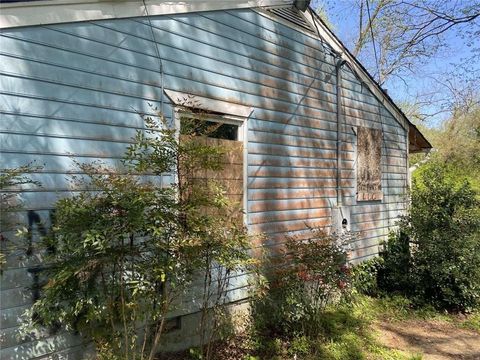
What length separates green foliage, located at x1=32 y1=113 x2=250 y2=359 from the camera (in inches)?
125

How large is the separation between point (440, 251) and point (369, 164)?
2217mm

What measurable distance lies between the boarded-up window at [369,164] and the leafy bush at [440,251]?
82 centimetres

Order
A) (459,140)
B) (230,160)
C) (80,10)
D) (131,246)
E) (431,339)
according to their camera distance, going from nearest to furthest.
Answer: (131,246)
(80,10)
(230,160)
(431,339)
(459,140)

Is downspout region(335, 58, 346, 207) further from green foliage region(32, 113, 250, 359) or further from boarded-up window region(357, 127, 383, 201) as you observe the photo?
green foliage region(32, 113, 250, 359)

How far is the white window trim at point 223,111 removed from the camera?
4.82 meters

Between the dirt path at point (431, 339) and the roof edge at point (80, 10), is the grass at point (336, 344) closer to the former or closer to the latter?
the dirt path at point (431, 339)

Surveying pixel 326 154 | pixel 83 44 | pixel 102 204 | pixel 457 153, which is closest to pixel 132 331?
pixel 102 204

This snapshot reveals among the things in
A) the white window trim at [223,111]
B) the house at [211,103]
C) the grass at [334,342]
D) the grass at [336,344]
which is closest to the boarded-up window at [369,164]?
the house at [211,103]

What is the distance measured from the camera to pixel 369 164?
Result: 8.69 m

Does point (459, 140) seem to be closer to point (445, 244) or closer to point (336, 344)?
point (445, 244)

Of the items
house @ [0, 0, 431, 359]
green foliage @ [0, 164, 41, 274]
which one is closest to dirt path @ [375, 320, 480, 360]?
house @ [0, 0, 431, 359]

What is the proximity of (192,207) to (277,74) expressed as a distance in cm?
360

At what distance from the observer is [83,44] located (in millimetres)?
3982

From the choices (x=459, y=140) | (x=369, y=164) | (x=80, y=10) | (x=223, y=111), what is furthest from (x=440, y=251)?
(x=459, y=140)
